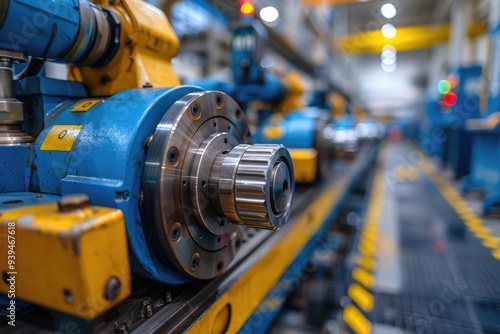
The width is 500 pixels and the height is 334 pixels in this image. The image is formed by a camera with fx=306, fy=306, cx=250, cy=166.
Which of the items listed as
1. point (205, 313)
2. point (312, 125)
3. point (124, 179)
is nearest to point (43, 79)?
point (124, 179)

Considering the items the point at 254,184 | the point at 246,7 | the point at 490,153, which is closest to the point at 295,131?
the point at 246,7

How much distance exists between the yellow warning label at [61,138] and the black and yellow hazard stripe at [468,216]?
8.73 ft

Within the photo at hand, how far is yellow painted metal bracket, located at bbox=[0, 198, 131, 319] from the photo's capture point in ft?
1.18

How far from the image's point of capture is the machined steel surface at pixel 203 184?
1.73ft

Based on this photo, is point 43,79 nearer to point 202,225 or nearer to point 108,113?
point 108,113

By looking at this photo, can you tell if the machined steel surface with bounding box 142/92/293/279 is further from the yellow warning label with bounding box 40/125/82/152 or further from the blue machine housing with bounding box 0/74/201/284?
the yellow warning label with bounding box 40/125/82/152

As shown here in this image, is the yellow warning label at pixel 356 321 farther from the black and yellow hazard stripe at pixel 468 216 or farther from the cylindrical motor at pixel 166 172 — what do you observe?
the black and yellow hazard stripe at pixel 468 216

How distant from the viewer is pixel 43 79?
70 cm

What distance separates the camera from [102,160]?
1.73 ft

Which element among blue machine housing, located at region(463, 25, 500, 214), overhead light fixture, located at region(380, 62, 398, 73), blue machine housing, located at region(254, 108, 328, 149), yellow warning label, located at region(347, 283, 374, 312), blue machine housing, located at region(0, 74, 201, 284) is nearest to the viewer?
blue machine housing, located at region(0, 74, 201, 284)

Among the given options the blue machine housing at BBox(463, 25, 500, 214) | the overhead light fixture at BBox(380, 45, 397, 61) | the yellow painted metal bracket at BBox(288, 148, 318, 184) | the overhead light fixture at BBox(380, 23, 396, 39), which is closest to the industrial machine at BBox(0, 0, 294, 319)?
the yellow painted metal bracket at BBox(288, 148, 318, 184)

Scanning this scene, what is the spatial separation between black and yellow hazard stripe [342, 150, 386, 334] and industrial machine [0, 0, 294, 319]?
1.12 metres

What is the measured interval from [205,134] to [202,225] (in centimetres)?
19

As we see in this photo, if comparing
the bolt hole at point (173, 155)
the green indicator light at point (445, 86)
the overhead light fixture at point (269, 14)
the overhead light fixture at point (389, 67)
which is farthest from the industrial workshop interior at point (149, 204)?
the overhead light fixture at point (389, 67)
